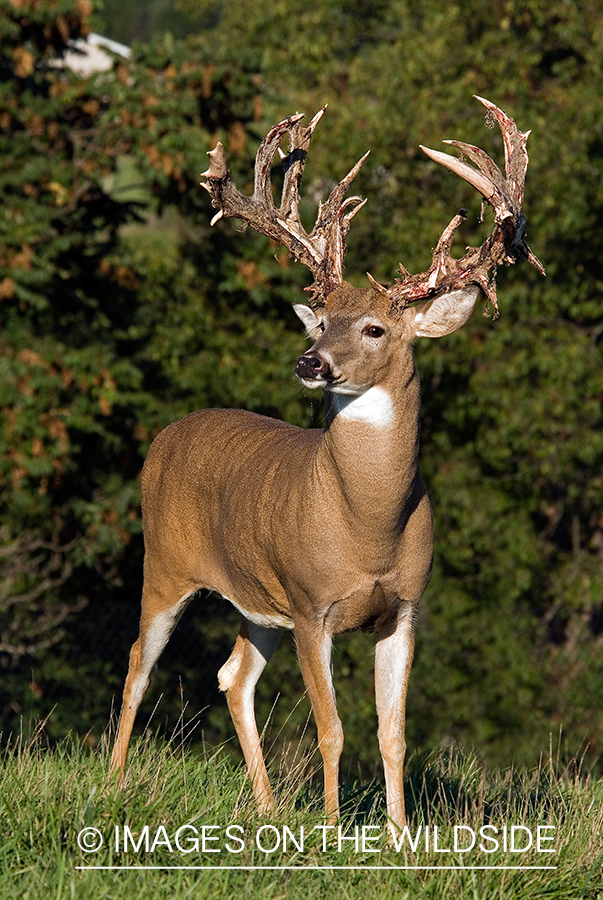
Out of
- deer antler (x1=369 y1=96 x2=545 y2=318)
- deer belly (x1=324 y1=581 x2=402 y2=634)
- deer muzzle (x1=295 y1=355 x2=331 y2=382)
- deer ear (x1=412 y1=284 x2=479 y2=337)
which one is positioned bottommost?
deer belly (x1=324 y1=581 x2=402 y2=634)

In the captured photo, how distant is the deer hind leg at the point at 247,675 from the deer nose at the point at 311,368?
1.81m

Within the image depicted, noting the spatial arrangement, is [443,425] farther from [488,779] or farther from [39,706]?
[488,779]

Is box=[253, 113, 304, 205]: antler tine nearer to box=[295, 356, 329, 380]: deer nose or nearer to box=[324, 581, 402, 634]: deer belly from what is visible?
box=[295, 356, 329, 380]: deer nose

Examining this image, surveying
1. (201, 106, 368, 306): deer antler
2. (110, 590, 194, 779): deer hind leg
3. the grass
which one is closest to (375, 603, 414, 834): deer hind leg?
the grass

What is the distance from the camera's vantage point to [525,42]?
1375cm

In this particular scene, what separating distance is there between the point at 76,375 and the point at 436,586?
4630 mm

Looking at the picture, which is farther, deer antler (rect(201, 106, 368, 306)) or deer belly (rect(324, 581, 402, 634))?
deer antler (rect(201, 106, 368, 306))

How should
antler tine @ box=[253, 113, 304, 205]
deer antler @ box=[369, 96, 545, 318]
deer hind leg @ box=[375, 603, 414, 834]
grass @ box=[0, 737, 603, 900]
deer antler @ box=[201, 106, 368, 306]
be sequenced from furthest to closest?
antler tine @ box=[253, 113, 304, 205], deer antler @ box=[201, 106, 368, 306], deer hind leg @ box=[375, 603, 414, 834], deer antler @ box=[369, 96, 545, 318], grass @ box=[0, 737, 603, 900]

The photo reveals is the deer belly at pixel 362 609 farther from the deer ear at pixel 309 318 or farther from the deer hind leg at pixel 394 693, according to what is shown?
the deer ear at pixel 309 318

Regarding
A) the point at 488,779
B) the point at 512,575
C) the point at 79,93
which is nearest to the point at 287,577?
the point at 488,779

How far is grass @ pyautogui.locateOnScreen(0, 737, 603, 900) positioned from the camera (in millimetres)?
3748

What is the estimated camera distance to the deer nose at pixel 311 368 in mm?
4215

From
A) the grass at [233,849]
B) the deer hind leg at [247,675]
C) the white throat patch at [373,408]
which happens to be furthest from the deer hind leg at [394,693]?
the deer hind leg at [247,675]

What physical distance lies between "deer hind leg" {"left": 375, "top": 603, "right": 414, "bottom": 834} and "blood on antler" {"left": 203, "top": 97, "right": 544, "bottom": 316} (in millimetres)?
1203
